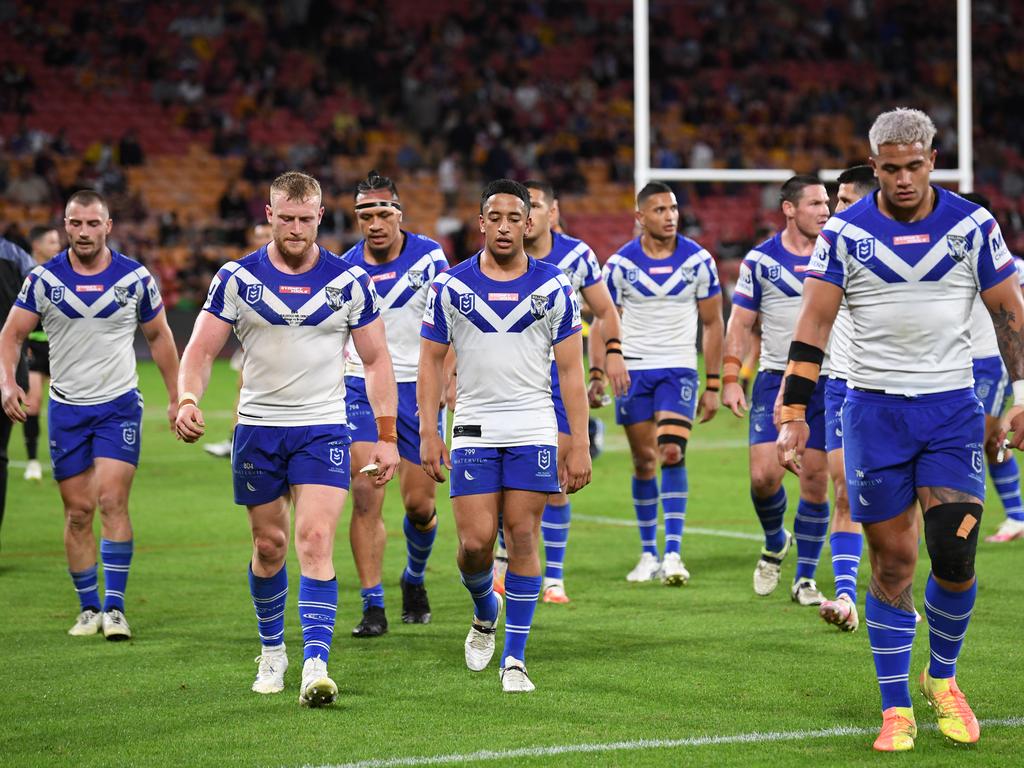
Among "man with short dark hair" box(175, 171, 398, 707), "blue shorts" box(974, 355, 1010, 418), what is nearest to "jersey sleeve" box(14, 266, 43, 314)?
"man with short dark hair" box(175, 171, 398, 707)

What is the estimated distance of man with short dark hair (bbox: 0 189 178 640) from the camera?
823cm

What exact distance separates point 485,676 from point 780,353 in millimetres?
2928

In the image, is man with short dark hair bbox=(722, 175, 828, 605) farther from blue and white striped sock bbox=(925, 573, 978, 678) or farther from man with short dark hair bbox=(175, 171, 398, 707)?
blue and white striped sock bbox=(925, 573, 978, 678)

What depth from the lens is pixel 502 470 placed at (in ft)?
22.8

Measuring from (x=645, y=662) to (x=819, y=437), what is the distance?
2078 millimetres

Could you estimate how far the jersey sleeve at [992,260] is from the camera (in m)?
5.74

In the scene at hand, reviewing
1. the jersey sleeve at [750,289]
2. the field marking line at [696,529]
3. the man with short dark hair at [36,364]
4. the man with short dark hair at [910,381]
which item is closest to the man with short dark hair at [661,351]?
the jersey sleeve at [750,289]

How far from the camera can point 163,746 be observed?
590 centimetres

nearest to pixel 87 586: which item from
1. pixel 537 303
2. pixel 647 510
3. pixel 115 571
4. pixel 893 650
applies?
pixel 115 571

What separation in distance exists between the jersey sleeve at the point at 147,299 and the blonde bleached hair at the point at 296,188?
71.5 inches

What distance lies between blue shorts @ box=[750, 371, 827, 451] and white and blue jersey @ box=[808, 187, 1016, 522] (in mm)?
3002

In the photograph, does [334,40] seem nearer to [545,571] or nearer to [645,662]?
[545,571]

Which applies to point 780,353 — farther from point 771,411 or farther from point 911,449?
point 911,449

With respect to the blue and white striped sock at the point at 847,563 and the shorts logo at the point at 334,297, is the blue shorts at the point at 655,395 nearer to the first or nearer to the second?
the blue and white striped sock at the point at 847,563
